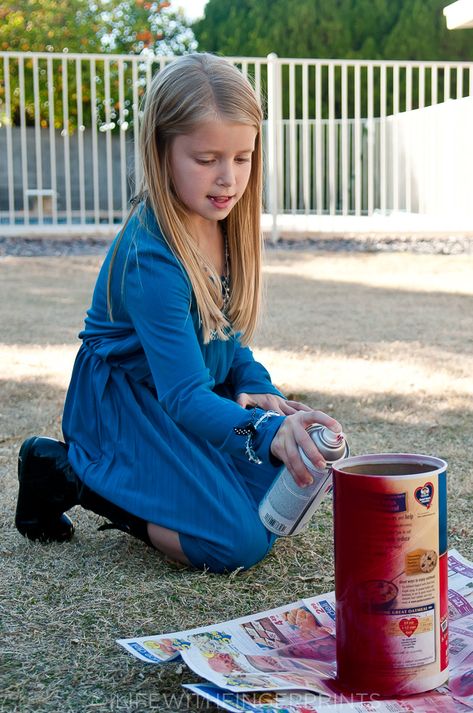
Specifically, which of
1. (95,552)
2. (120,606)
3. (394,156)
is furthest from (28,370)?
(394,156)

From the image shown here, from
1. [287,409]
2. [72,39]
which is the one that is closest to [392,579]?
[287,409]

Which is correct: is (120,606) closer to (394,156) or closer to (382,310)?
(382,310)

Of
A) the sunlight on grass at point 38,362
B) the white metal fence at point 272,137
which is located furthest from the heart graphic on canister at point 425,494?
the white metal fence at point 272,137

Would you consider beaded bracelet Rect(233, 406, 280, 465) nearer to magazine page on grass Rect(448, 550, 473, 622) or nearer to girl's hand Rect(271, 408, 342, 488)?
girl's hand Rect(271, 408, 342, 488)

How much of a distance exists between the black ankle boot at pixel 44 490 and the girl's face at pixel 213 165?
599mm

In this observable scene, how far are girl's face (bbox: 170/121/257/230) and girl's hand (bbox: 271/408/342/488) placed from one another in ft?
1.68

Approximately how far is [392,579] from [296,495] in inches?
11.7

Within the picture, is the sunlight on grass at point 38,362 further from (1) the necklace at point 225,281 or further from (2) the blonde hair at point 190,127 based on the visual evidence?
(2) the blonde hair at point 190,127

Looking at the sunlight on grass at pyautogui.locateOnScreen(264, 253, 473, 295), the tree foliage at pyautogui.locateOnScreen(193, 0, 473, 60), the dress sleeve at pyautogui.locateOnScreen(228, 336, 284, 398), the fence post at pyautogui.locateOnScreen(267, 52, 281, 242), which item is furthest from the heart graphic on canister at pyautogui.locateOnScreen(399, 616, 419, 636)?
the tree foliage at pyautogui.locateOnScreen(193, 0, 473, 60)

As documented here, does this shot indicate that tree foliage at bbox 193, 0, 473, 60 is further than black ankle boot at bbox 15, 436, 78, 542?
Yes

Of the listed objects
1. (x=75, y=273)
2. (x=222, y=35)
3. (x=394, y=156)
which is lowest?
(x=75, y=273)

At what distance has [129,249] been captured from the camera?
6.10ft

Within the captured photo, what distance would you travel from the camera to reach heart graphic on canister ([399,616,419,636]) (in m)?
1.31

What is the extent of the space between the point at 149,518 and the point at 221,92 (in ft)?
2.67
